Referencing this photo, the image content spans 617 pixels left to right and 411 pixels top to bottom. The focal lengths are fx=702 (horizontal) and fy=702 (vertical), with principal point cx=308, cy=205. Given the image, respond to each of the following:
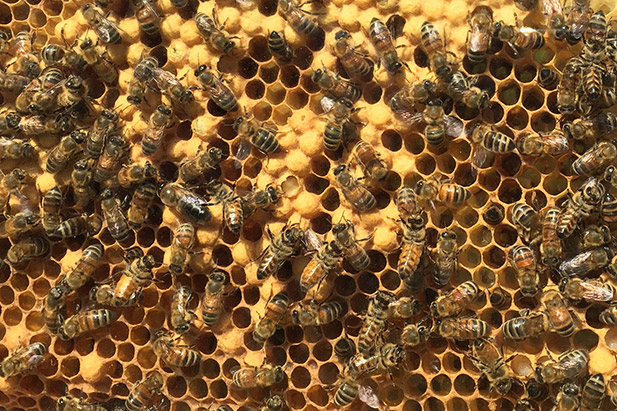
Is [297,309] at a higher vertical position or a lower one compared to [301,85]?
lower

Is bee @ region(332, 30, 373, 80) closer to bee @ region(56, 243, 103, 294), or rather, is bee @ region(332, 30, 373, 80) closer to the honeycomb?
the honeycomb

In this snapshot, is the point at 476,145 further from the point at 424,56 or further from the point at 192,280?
the point at 192,280

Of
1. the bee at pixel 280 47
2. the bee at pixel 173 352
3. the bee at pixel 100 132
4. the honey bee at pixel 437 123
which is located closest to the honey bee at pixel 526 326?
the honey bee at pixel 437 123

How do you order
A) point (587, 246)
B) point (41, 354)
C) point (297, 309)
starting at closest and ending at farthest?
point (587, 246) → point (297, 309) → point (41, 354)

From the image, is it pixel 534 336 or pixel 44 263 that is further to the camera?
pixel 44 263

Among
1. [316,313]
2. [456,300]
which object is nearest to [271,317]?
[316,313]

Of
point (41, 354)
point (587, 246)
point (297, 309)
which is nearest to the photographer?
point (587, 246)

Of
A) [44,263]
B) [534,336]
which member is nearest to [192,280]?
[44,263]

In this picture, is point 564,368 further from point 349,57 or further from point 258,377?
point 349,57

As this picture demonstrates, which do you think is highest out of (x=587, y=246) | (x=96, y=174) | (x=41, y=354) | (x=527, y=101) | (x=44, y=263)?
Answer: (x=527, y=101)
